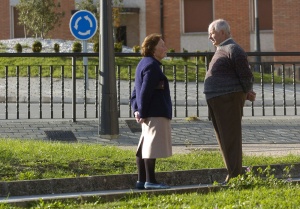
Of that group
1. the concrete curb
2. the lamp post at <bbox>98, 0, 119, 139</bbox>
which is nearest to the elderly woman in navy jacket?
the concrete curb

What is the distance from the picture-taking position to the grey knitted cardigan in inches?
428

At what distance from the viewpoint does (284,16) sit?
1756 inches

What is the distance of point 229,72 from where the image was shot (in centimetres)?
1094

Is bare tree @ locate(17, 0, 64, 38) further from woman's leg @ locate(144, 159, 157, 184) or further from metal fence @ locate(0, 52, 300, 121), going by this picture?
woman's leg @ locate(144, 159, 157, 184)

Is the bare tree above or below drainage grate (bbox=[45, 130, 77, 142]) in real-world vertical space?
above

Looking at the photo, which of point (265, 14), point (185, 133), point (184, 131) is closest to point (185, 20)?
point (265, 14)

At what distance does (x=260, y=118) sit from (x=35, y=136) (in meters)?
4.25

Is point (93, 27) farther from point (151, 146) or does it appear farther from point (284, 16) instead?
point (284, 16)

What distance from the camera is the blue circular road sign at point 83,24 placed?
25688 mm

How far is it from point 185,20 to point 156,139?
3644 cm

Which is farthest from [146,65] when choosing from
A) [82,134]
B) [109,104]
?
[82,134]

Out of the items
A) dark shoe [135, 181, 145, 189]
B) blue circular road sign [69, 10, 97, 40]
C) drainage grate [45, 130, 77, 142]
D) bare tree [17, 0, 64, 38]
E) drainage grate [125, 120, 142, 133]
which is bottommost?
dark shoe [135, 181, 145, 189]

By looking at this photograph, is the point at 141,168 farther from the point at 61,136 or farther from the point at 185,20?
the point at 185,20

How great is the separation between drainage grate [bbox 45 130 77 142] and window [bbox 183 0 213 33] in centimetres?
3140
